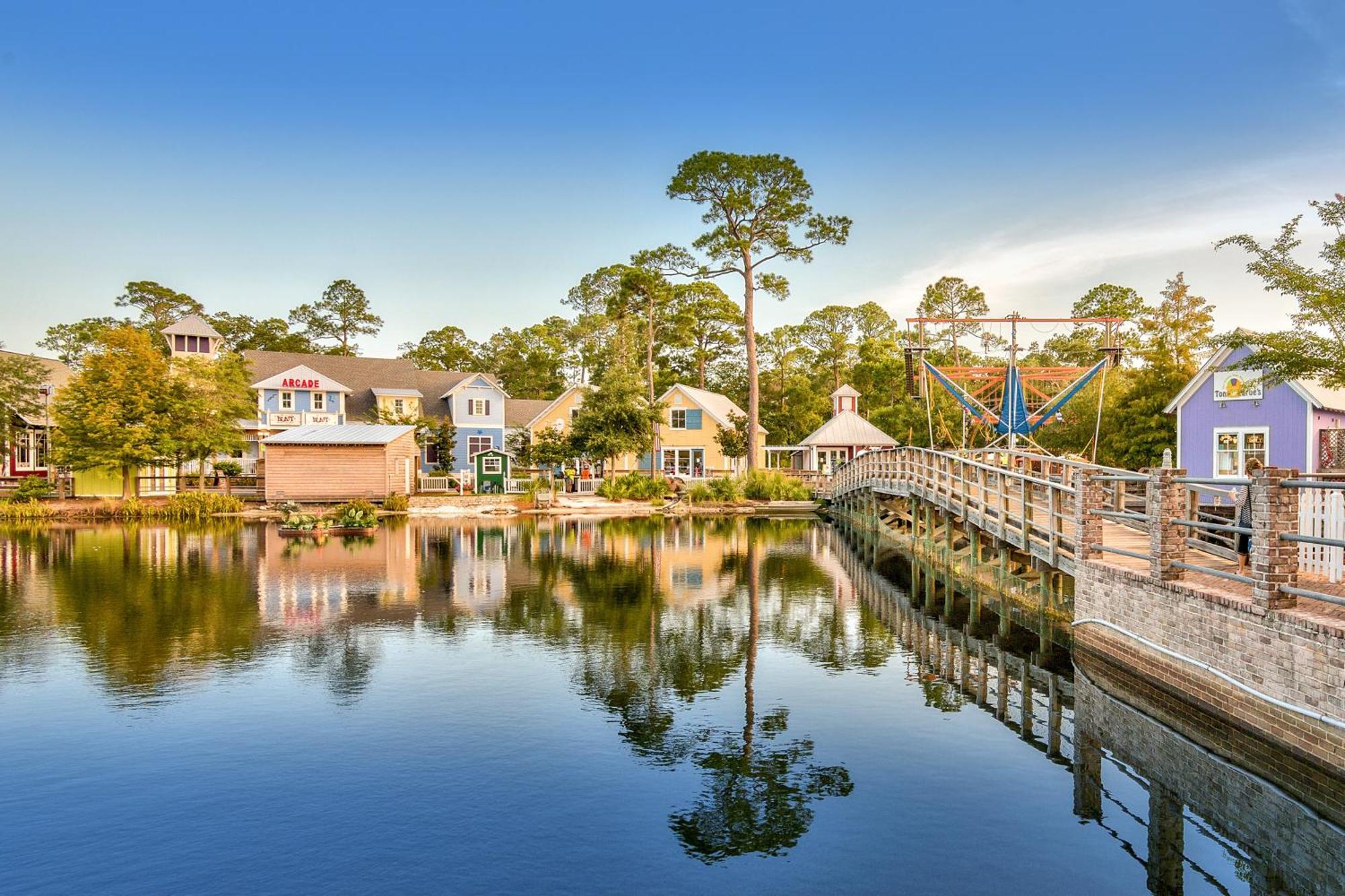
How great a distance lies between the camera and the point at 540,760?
8.34 metres

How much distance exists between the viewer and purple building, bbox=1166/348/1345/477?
866 inches

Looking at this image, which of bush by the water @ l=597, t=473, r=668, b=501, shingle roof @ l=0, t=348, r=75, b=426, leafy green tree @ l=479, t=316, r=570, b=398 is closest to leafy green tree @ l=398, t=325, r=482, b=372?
leafy green tree @ l=479, t=316, r=570, b=398

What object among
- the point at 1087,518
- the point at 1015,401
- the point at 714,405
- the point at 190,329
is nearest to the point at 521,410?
the point at 714,405

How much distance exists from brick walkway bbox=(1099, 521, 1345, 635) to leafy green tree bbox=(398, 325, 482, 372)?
6449cm

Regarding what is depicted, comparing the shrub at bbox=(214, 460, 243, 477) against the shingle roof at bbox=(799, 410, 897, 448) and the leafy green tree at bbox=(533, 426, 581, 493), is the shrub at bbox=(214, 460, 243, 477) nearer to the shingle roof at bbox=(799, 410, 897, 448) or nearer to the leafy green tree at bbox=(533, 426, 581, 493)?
the leafy green tree at bbox=(533, 426, 581, 493)

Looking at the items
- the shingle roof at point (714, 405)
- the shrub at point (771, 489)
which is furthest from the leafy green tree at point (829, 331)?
the shrub at point (771, 489)

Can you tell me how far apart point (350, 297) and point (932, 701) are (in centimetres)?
7516

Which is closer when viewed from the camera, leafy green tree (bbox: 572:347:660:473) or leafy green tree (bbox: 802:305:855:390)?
leafy green tree (bbox: 572:347:660:473)

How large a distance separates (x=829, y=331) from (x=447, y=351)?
34.2 m

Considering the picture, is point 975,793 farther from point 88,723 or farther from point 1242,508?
point 88,723

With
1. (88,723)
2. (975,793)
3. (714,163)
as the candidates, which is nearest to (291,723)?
(88,723)

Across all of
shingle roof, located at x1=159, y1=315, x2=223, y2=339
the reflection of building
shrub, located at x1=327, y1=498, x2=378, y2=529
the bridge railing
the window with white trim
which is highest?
shingle roof, located at x1=159, y1=315, x2=223, y2=339

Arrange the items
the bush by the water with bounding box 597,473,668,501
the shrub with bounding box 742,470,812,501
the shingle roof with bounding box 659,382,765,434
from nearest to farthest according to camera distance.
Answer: the shrub with bounding box 742,470,812,501 → the bush by the water with bounding box 597,473,668,501 → the shingle roof with bounding box 659,382,765,434

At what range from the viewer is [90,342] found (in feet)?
223
